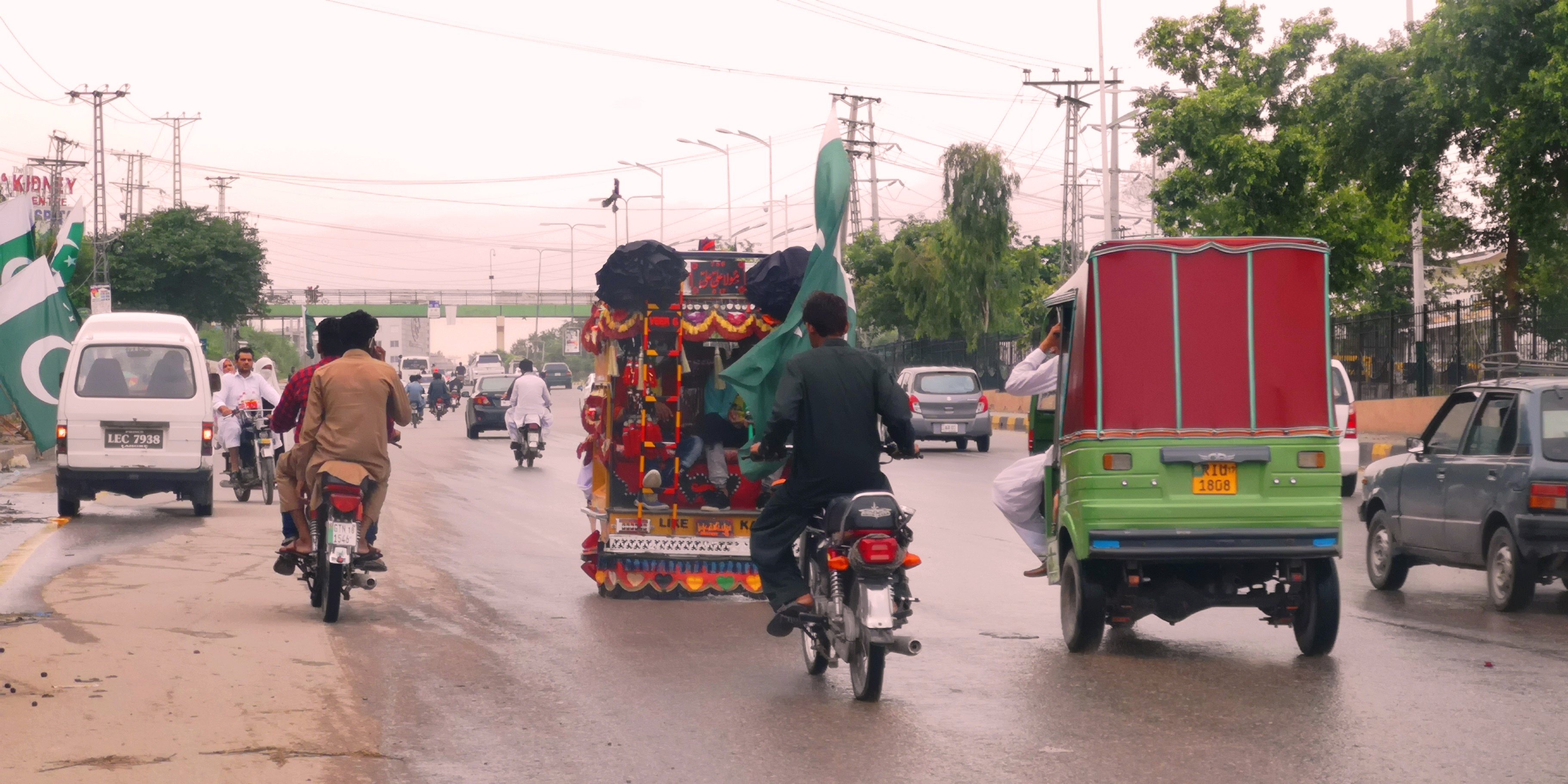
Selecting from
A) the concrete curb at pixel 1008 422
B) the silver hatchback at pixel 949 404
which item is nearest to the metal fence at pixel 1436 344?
the silver hatchback at pixel 949 404

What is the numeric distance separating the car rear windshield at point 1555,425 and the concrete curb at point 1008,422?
29.8m

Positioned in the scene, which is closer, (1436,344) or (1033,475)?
(1033,475)

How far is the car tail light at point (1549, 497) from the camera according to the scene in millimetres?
9461

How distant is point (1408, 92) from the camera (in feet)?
73.3

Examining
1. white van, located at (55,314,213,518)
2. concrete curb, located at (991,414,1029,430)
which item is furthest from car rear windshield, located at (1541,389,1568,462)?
concrete curb, located at (991,414,1029,430)

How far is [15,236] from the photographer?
1958cm

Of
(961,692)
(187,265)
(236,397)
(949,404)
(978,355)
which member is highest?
(187,265)

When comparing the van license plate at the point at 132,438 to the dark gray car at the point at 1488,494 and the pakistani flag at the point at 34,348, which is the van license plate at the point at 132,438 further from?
the dark gray car at the point at 1488,494

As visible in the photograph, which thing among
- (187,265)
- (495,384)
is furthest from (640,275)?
(187,265)

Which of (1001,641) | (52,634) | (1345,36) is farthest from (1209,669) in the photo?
(1345,36)

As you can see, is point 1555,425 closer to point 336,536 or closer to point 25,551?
point 336,536

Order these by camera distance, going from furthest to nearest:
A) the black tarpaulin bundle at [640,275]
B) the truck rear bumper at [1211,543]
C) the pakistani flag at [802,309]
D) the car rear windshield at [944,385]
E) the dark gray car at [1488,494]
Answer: the car rear windshield at [944,385] → the black tarpaulin bundle at [640,275] → the pakistani flag at [802,309] → the dark gray car at [1488,494] → the truck rear bumper at [1211,543]

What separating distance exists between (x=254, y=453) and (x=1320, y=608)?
44.4ft

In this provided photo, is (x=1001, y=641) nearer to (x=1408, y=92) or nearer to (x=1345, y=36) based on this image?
(x=1408, y=92)
